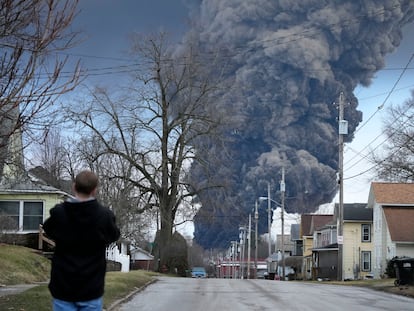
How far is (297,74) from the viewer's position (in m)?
86.8

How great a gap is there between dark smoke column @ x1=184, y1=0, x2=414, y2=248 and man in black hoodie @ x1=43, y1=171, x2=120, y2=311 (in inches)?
3005

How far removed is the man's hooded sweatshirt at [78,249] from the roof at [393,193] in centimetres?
4383

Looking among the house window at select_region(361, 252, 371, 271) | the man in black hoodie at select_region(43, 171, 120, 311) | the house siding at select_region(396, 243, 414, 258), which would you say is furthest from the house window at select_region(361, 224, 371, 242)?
the man in black hoodie at select_region(43, 171, 120, 311)

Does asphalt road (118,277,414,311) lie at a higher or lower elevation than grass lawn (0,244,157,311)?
lower

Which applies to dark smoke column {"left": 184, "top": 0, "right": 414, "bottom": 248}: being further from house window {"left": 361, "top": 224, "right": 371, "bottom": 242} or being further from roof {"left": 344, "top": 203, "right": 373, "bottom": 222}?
house window {"left": 361, "top": 224, "right": 371, "bottom": 242}

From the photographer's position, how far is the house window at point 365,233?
59.0 meters

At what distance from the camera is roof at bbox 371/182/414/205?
47794mm

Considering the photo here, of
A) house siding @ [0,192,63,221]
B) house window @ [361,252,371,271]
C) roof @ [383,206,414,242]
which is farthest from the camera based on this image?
house window @ [361,252,371,271]

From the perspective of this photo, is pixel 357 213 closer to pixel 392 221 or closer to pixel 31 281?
pixel 392 221

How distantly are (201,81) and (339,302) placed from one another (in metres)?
28.8

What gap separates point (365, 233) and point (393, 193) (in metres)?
11.1

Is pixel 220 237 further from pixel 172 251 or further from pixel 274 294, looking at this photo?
pixel 274 294

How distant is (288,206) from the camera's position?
83.4 m

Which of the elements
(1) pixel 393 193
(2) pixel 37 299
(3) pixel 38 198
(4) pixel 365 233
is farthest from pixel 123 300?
(4) pixel 365 233
